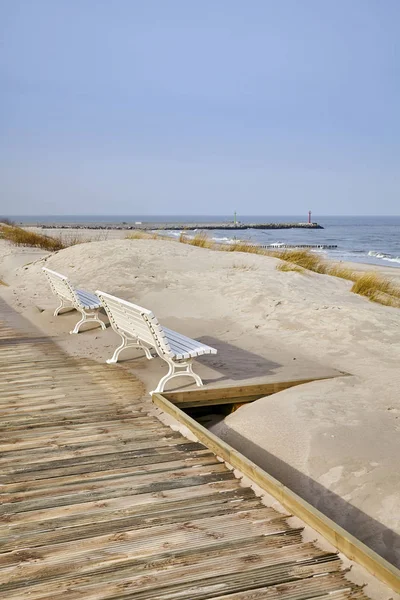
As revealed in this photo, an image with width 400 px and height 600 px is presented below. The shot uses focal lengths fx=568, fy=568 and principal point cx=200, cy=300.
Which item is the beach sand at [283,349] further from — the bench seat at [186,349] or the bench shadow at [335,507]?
the bench seat at [186,349]

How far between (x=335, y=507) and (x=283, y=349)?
4.46 metres

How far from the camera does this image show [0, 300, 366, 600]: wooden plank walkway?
252 cm

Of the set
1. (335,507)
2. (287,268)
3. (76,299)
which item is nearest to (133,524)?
(335,507)

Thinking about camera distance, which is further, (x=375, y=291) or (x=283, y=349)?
(x=375, y=291)

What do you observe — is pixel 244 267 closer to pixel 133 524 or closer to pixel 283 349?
pixel 283 349

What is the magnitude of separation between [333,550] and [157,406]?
8.79 ft

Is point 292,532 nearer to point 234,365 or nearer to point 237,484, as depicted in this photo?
point 237,484

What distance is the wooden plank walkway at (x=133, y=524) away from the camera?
252 centimetres

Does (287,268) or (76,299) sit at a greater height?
(287,268)

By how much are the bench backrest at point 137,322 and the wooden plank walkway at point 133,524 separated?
33.1 inches

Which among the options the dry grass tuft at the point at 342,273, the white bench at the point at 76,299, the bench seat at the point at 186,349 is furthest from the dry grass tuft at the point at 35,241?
the bench seat at the point at 186,349

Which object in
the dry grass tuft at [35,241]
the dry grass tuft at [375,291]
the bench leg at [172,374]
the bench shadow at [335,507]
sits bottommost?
the bench shadow at [335,507]

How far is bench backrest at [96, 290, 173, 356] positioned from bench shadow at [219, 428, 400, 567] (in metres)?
1.35

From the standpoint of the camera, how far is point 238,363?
723 centimetres
